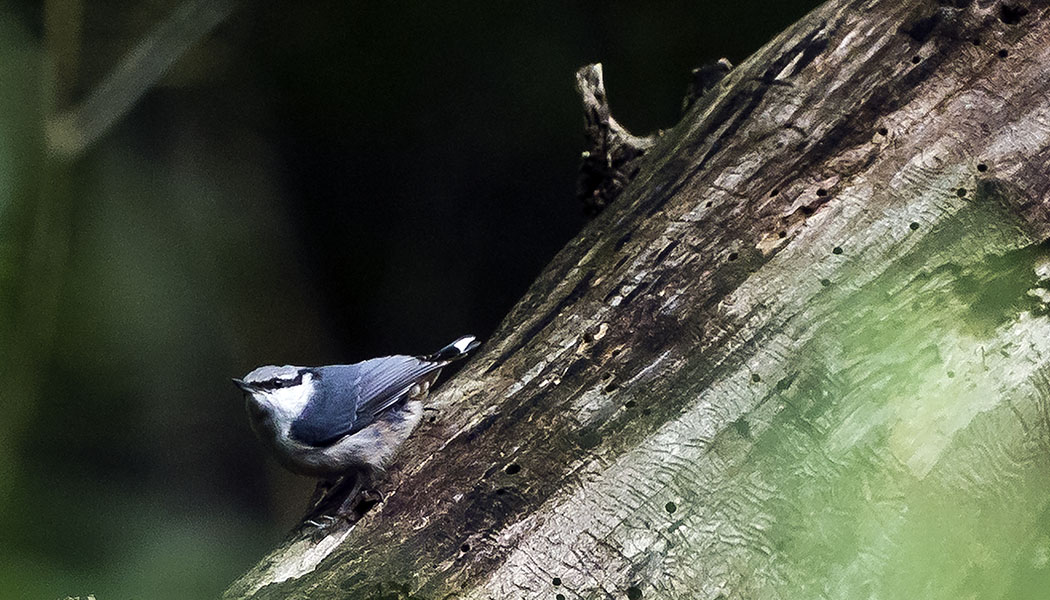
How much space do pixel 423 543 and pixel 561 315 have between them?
48 centimetres

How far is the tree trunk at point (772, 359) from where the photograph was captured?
128 cm

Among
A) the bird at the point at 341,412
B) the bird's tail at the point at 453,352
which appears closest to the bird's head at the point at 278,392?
the bird at the point at 341,412

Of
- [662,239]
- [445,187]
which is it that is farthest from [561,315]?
[445,187]

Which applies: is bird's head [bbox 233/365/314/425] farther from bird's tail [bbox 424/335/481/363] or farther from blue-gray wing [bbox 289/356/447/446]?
bird's tail [bbox 424/335/481/363]

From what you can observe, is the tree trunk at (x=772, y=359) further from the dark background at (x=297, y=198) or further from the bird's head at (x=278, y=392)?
the dark background at (x=297, y=198)

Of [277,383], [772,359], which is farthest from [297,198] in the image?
[772,359]

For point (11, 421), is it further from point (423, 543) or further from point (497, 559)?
point (497, 559)

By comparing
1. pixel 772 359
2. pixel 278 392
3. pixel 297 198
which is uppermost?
pixel 297 198

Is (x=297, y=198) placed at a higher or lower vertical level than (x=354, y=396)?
higher

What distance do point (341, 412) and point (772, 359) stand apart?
875 mm

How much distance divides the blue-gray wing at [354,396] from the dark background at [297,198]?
0.97m

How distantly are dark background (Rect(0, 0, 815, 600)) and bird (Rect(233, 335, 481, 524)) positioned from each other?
89cm

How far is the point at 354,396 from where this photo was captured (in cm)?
184

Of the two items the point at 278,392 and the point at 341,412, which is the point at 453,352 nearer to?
the point at 341,412
